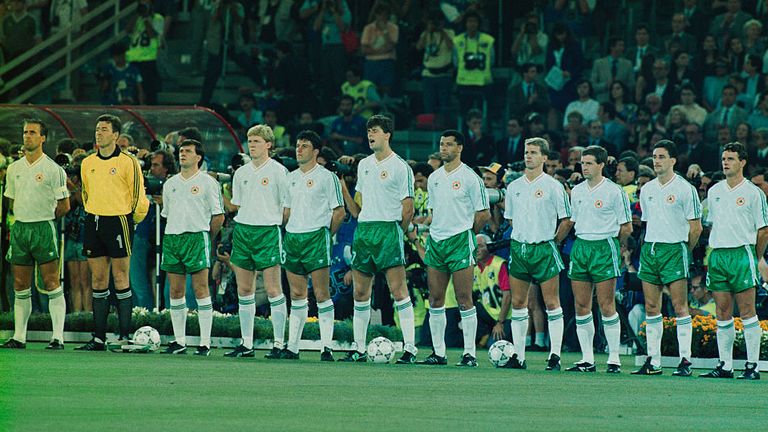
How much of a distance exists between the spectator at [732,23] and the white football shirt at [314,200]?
1030 cm

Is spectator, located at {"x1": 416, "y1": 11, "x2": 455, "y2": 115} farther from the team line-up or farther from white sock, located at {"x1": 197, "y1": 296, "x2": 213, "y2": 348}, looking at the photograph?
white sock, located at {"x1": 197, "y1": 296, "x2": 213, "y2": 348}

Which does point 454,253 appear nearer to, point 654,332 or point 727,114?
point 654,332

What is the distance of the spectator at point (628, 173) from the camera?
18.0m

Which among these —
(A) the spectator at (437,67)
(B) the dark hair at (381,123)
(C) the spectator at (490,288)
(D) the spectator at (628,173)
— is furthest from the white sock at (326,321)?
(A) the spectator at (437,67)

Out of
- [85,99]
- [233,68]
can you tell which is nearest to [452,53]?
[233,68]

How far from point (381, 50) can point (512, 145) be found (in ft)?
12.2

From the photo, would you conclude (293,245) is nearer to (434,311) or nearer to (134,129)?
(434,311)

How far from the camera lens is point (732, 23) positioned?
77.5ft

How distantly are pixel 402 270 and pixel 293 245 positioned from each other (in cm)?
119

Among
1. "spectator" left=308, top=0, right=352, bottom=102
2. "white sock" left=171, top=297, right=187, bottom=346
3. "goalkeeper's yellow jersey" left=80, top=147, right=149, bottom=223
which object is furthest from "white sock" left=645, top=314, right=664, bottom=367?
"spectator" left=308, top=0, right=352, bottom=102

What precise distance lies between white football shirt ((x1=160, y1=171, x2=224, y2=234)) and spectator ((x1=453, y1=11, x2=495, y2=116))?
9.51 metres

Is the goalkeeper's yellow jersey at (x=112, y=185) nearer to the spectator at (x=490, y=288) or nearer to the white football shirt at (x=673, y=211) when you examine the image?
the spectator at (x=490, y=288)

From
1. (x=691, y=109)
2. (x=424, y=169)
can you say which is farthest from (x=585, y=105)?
(x=424, y=169)

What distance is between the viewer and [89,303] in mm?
18844
